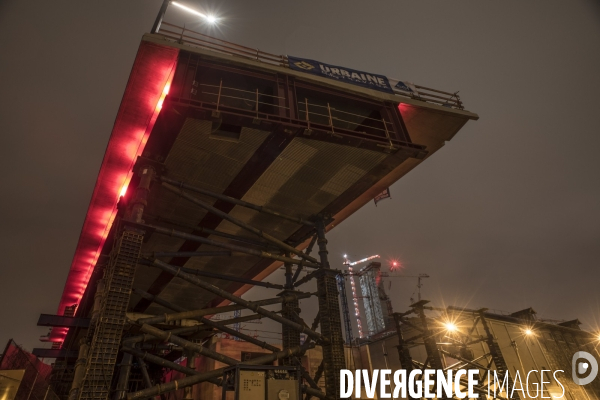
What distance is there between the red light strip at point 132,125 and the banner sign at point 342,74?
4.35m

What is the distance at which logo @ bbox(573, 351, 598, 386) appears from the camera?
101ft

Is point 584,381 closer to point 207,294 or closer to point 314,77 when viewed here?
point 207,294

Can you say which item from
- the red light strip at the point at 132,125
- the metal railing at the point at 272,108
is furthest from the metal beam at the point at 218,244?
the metal railing at the point at 272,108

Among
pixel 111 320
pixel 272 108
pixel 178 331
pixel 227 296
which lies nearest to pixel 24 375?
pixel 178 331

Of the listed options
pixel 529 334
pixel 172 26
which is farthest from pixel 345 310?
pixel 172 26

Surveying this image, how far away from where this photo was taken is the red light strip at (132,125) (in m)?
8.60

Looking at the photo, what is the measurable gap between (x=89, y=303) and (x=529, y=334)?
125 ft

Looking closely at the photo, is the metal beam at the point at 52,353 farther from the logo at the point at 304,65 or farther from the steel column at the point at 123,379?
the logo at the point at 304,65

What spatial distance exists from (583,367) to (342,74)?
1802 inches

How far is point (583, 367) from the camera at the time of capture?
34688 mm

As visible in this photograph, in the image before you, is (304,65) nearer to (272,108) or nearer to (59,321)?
(272,108)

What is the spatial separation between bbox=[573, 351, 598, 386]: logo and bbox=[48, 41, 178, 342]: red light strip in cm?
4335

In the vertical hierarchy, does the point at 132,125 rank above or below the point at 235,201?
above

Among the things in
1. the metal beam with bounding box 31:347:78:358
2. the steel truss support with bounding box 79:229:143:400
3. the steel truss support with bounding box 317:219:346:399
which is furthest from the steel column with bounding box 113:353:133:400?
the metal beam with bounding box 31:347:78:358
